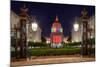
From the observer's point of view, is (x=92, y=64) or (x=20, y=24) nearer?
(x=20, y=24)

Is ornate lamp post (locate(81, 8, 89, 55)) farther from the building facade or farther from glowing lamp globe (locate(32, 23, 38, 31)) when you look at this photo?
glowing lamp globe (locate(32, 23, 38, 31))

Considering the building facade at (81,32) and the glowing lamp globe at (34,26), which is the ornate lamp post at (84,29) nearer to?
the building facade at (81,32)

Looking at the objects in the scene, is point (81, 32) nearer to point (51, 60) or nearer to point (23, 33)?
point (51, 60)

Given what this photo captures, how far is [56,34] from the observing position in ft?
9.72

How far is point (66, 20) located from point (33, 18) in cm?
52

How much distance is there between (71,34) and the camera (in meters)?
3.02

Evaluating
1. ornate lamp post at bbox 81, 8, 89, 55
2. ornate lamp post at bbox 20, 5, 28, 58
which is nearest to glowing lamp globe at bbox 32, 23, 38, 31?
ornate lamp post at bbox 20, 5, 28, 58

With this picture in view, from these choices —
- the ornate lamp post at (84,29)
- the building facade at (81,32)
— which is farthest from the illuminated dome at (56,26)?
the ornate lamp post at (84,29)

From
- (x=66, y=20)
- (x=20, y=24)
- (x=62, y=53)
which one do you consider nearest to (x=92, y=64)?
(x=62, y=53)

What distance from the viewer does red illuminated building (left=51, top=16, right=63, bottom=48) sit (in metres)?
2.94

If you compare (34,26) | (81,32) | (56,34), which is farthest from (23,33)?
(81,32)

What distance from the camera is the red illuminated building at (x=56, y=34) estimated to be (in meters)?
2.94

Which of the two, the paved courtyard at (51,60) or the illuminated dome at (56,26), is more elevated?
the illuminated dome at (56,26)
